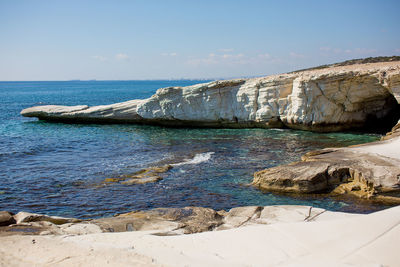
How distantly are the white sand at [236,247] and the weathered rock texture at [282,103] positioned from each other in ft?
56.3

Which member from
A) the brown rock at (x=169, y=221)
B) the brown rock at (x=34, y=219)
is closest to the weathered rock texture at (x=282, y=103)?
the brown rock at (x=169, y=221)

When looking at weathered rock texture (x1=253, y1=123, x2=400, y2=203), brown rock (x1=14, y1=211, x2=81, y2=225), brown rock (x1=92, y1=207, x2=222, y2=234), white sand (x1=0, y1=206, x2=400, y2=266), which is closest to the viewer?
white sand (x1=0, y1=206, x2=400, y2=266)

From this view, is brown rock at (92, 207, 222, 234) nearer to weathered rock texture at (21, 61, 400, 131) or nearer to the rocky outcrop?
the rocky outcrop

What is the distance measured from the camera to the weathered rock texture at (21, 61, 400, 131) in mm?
25094

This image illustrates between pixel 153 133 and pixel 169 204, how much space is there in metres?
17.3

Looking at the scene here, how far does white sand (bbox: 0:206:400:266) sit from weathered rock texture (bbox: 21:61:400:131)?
1716cm

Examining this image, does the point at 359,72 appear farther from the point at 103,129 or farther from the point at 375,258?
the point at 103,129

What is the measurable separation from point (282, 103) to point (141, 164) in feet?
45.1

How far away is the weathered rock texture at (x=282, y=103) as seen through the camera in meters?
25.1

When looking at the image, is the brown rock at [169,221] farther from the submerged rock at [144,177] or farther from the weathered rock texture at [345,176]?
the submerged rock at [144,177]

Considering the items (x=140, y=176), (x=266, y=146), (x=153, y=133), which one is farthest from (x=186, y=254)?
(x=153, y=133)

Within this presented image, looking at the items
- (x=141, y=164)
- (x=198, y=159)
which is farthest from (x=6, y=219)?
(x=198, y=159)

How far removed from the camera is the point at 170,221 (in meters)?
10.2

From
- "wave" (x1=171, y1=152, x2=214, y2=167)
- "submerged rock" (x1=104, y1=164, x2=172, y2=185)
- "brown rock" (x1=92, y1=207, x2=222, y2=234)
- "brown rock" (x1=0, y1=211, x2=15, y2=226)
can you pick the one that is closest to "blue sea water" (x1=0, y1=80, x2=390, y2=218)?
"wave" (x1=171, y1=152, x2=214, y2=167)
